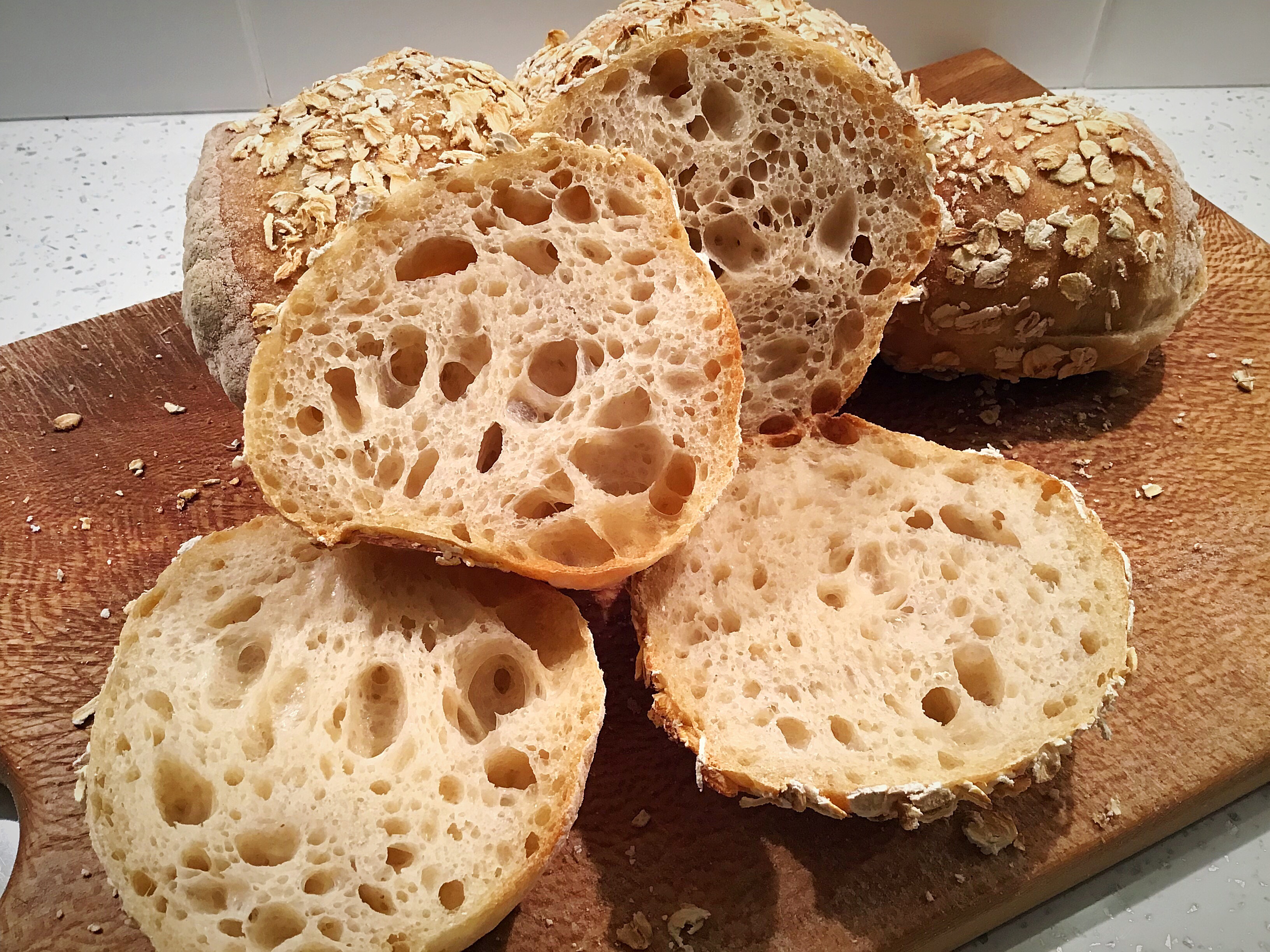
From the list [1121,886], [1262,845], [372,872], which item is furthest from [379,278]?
[1262,845]

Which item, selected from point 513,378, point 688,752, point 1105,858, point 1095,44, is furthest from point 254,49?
point 1105,858

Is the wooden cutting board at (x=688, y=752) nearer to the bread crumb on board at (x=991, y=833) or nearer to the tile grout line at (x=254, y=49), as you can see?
the bread crumb on board at (x=991, y=833)

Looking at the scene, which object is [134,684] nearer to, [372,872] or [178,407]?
[372,872]

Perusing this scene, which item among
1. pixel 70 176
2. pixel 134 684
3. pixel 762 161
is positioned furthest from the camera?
pixel 70 176

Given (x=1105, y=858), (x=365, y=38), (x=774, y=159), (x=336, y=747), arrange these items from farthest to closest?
(x=365, y=38) < (x=774, y=159) < (x=1105, y=858) < (x=336, y=747)

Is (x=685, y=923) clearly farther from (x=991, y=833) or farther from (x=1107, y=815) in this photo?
(x=1107, y=815)

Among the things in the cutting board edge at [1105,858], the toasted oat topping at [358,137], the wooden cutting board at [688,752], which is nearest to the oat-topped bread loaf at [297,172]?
the toasted oat topping at [358,137]
